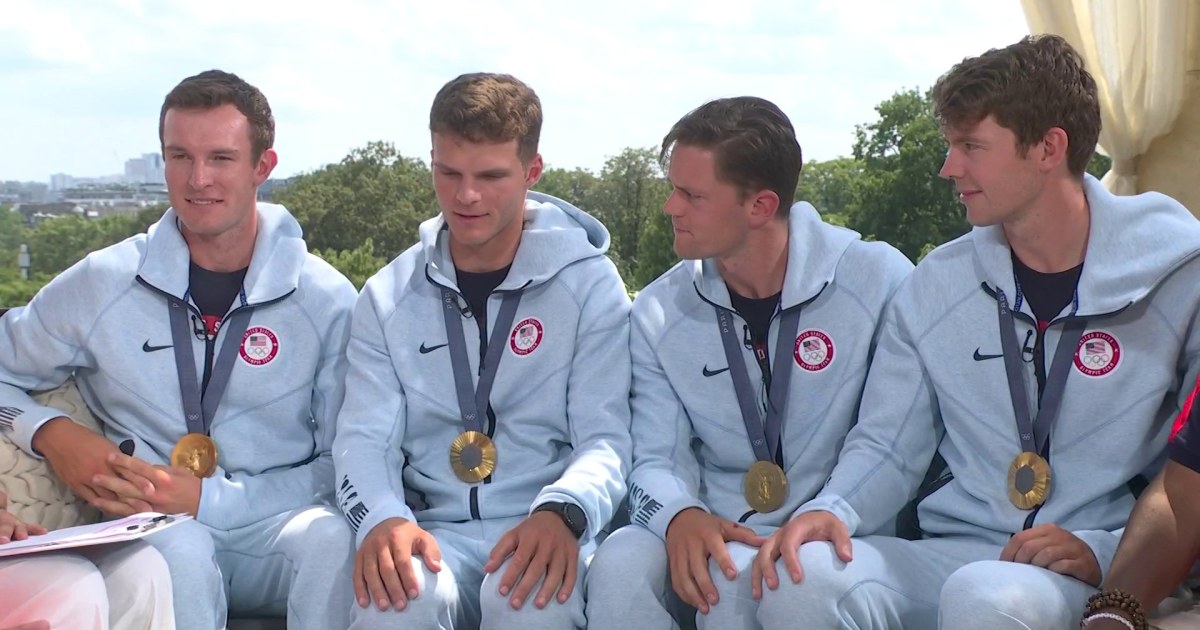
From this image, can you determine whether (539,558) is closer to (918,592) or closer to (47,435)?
(918,592)

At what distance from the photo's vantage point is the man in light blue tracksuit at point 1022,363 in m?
2.07

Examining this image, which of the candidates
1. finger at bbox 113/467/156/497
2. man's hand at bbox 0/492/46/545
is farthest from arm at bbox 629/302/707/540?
man's hand at bbox 0/492/46/545

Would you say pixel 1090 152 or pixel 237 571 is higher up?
pixel 1090 152

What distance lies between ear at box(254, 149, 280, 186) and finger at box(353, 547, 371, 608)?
33.6 inches

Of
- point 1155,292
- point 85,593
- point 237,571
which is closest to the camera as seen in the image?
point 85,593

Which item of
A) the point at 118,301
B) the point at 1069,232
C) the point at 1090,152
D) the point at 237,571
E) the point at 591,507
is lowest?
the point at 237,571

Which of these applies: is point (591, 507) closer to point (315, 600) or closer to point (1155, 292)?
point (315, 600)

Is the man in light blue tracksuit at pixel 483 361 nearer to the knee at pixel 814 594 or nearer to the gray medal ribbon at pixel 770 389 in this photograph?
the gray medal ribbon at pixel 770 389

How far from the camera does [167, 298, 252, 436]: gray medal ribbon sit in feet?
7.98

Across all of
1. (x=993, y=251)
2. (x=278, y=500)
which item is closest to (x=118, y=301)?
(x=278, y=500)

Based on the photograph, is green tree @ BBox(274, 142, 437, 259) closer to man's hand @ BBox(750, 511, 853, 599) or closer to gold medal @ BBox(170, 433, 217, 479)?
gold medal @ BBox(170, 433, 217, 479)

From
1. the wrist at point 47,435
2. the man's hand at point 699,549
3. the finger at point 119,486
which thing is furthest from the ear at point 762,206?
A: the wrist at point 47,435

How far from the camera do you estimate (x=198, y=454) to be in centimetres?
242

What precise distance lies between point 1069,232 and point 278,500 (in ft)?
5.17
